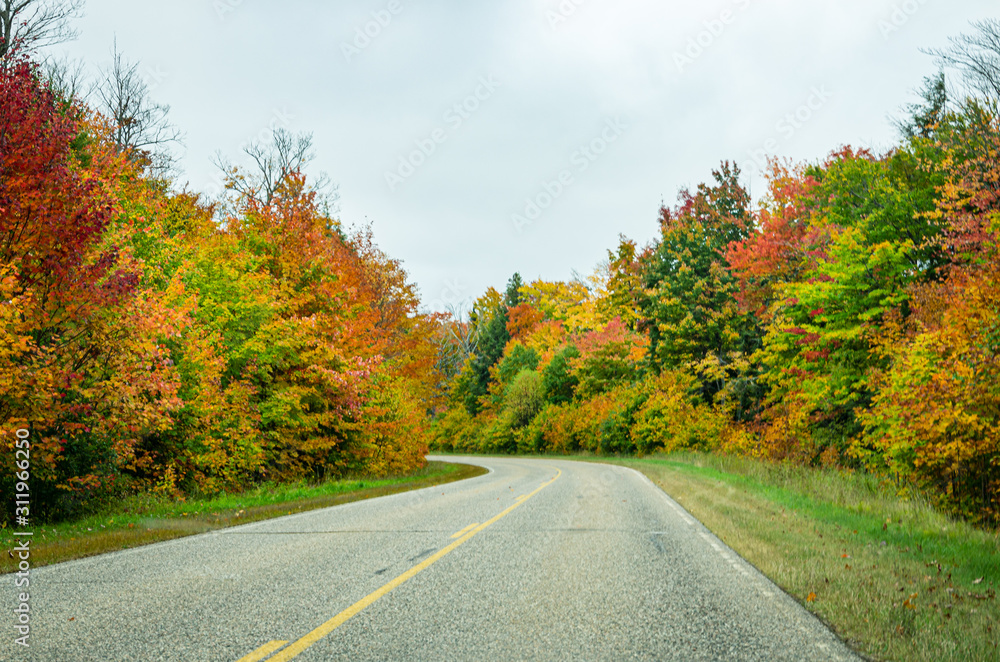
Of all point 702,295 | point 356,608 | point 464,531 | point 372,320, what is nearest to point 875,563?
point 464,531

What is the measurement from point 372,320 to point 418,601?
75.1ft

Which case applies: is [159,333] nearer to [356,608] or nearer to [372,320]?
[356,608]

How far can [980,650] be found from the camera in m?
3.85

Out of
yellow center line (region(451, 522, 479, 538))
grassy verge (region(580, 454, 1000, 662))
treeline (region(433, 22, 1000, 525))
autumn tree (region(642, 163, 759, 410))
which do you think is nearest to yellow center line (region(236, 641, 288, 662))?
grassy verge (region(580, 454, 1000, 662))

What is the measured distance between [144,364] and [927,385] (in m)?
14.5

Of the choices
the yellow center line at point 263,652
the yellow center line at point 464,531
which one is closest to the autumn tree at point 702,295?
the yellow center line at point 464,531

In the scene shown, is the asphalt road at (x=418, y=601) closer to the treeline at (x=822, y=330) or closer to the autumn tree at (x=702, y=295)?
the treeline at (x=822, y=330)

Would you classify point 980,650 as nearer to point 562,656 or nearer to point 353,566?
point 562,656

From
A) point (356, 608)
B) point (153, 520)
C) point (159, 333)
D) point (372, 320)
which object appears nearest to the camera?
point (356, 608)

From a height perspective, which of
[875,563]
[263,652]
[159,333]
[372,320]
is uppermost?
[372,320]

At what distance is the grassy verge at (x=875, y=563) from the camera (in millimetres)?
4215

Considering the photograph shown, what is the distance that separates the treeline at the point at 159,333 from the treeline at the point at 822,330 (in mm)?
14181

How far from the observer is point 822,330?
1914cm

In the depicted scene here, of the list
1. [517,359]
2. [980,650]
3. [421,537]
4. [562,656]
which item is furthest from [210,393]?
[517,359]
